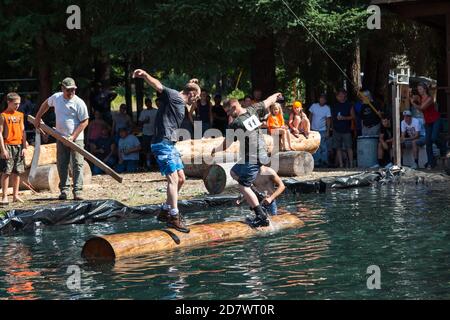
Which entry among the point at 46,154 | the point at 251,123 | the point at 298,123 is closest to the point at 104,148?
the point at 46,154

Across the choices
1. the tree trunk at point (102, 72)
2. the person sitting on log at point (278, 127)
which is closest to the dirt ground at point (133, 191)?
the person sitting on log at point (278, 127)

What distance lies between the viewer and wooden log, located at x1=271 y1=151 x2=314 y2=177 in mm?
20766

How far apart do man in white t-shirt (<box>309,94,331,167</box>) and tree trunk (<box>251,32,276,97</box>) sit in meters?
2.29

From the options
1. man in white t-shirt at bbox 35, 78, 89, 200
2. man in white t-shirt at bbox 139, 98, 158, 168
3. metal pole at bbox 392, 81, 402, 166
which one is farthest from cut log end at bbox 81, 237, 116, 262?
man in white t-shirt at bbox 139, 98, 158, 168

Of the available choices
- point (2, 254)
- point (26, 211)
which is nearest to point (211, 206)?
point (26, 211)

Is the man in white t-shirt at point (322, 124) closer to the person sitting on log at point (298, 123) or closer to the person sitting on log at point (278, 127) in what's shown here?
the person sitting on log at point (298, 123)

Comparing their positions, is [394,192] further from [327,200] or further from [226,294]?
[226,294]

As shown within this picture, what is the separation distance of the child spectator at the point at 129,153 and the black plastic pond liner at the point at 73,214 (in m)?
8.15

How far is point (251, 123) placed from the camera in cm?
1312

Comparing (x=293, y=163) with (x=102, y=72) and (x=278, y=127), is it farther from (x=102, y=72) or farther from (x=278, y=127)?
(x=102, y=72)

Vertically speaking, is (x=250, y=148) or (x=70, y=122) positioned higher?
(x=70, y=122)

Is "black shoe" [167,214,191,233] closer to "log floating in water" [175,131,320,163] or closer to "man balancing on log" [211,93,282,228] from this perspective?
"man balancing on log" [211,93,282,228]

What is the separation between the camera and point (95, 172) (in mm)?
23734

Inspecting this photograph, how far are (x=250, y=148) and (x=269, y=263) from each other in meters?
2.78
